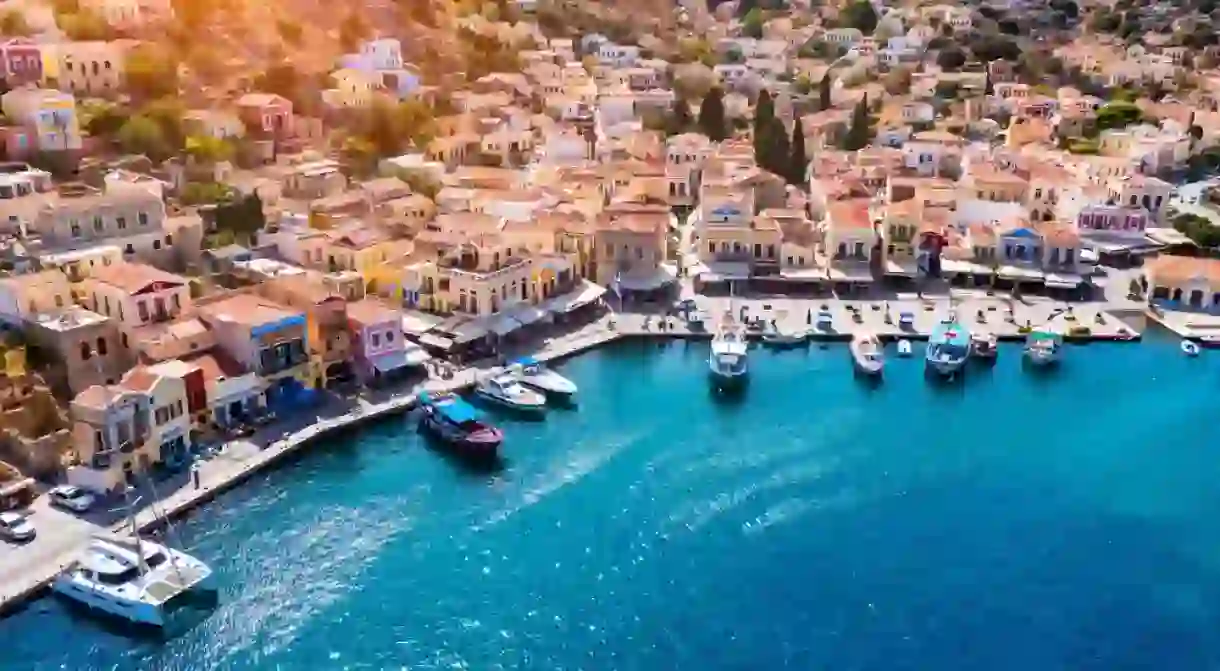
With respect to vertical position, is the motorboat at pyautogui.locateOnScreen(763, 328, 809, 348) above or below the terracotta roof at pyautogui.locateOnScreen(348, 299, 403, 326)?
below

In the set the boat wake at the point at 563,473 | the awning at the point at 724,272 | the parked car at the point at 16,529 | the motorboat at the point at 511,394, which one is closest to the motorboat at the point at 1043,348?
the awning at the point at 724,272

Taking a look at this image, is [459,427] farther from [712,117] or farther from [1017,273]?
[712,117]

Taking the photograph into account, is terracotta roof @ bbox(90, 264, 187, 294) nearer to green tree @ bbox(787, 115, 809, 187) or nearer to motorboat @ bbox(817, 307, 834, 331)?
motorboat @ bbox(817, 307, 834, 331)

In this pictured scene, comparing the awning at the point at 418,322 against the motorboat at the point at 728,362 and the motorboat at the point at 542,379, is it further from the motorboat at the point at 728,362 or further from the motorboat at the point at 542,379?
→ the motorboat at the point at 728,362

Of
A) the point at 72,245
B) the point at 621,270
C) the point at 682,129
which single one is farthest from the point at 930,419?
the point at 682,129

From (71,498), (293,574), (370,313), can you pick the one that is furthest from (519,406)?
(71,498)

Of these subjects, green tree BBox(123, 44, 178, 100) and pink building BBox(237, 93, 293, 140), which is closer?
pink building BBox(237, 93, 293, 140)

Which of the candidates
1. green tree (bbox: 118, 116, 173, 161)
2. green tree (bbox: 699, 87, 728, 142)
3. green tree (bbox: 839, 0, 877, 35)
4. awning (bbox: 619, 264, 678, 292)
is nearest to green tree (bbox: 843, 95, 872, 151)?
green tree (bbox: 699, 87, 728, 142)
